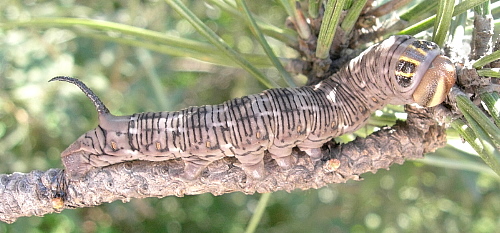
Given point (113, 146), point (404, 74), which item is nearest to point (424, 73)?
point (404, 74)

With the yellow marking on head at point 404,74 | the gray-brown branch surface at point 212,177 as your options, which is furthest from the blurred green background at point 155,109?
the yellow marking on head at point 404,74

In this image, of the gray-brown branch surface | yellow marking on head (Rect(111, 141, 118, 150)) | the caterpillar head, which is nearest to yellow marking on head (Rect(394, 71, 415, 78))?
the caterpillar head

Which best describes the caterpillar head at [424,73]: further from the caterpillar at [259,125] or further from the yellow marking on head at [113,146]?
the yellow marking on head at [113,146]

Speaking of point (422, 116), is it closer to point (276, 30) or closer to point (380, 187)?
point (276, 30)

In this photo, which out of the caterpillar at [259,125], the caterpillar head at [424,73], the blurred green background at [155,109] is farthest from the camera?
the blurred green background at [155,109]

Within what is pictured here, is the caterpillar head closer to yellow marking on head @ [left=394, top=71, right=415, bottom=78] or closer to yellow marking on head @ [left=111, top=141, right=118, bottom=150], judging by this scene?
yellow marking on head @ [left=394, top=71, right=415, bottom=78]

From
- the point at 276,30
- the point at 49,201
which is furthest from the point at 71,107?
the point at 276,30
